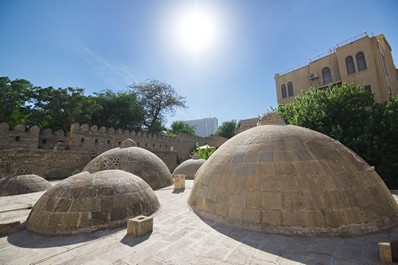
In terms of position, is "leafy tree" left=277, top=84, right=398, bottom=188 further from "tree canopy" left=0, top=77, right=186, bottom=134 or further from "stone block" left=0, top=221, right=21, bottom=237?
"tree canopy" left=0, top=77, right=186, bottom=134

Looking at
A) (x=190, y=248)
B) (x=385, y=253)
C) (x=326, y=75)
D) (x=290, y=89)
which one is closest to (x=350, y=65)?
(x=326, y=75)

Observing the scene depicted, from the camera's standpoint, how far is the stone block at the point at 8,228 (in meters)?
5.29

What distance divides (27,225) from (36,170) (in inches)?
583

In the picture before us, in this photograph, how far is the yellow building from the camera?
896 inches

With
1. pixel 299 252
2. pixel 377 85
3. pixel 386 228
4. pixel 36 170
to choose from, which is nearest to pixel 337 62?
pixel 377 85

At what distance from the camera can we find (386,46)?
87.2ft

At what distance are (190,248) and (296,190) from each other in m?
3.45

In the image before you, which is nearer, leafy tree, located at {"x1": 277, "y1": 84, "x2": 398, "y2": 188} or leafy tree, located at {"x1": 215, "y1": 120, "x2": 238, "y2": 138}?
leafy tree, located at {"x1": 277, "y1": 84, "x2": 398, "y2": 188}

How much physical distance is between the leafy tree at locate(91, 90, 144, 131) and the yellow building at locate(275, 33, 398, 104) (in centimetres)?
3098

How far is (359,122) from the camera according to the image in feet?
48.8

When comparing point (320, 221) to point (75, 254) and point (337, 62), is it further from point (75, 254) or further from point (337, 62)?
point (337, 62)

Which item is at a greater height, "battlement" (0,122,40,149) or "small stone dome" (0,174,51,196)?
"battlement" (0,122,40,149)

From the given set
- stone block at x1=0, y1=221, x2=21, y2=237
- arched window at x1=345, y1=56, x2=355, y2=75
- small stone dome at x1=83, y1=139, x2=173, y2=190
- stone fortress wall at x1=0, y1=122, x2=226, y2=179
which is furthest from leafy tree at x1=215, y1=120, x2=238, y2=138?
stone block at x1=0, y1=221, x2=21, y2=237

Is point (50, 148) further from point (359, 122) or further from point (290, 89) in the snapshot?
point (290, 89)
